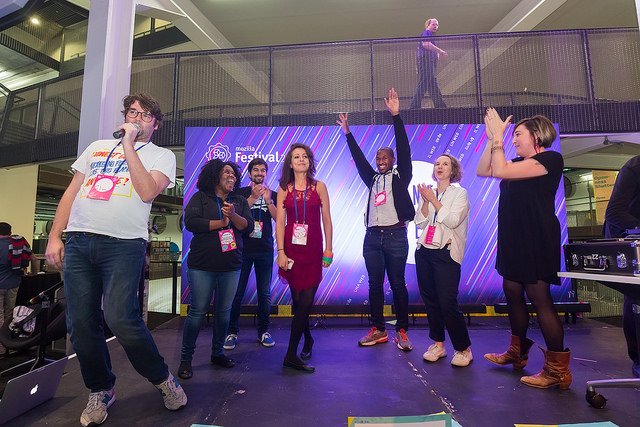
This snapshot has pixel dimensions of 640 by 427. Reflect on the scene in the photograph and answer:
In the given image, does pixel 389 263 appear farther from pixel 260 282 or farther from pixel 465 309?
pixel 465 309

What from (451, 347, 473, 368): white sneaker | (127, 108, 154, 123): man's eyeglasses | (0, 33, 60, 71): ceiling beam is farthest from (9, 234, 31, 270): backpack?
(0, 33, 60, 71): ceiling beam

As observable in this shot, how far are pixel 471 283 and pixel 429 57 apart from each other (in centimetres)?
280

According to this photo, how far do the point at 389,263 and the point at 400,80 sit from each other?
2839 mm

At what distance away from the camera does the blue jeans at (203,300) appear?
2.02 metres

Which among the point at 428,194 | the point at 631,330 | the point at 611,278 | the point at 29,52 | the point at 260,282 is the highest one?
the point at 29,52

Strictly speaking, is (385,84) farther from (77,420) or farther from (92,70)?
(77,420)

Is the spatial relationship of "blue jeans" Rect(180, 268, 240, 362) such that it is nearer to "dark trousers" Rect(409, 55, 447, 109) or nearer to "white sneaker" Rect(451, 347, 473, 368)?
"white sneaker" Rect(451, 347, 473, 368)

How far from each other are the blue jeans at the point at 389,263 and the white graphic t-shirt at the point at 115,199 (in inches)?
58.6

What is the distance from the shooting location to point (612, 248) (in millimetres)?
1561

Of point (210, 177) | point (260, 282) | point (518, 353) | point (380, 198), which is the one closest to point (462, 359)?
point (518, 353)

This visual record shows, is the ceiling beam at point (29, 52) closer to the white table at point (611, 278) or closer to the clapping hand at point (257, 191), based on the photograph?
the clapping hand at point (257, 191)

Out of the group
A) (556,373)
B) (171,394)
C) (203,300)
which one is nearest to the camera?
(171,394)

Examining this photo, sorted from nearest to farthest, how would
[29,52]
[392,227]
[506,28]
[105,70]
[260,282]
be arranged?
1. [392,227]
2. [260,282]
3. [105,70]
4. [506,28]
5. [29,52]

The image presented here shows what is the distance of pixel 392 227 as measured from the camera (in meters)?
2.47
